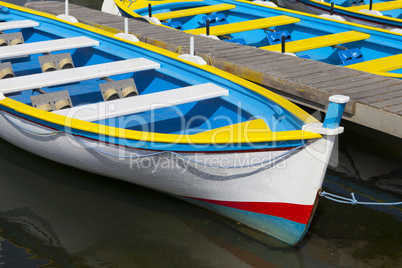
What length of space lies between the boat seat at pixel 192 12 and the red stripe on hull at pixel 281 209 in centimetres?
542

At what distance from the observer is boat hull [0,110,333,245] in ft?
16.4

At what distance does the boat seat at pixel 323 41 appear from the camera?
27.2ft

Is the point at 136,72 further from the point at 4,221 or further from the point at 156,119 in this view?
the point at 4,221

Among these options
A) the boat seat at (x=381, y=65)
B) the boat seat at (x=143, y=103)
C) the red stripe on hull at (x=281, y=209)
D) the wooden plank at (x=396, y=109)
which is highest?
the boat seat at (x=381, y=65)

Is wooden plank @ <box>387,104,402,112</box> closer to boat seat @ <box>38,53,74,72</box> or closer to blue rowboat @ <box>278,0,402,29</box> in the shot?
blue rowboat @ <box>278,0,402,29</box>

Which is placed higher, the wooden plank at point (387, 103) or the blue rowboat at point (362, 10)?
the blue rowboat at point (362, 10)

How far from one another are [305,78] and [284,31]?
2953 millimetres

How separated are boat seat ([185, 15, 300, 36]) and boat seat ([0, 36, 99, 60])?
1934 millimetres

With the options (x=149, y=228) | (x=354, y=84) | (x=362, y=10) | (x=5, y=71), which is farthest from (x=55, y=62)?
(x=362, y=10)

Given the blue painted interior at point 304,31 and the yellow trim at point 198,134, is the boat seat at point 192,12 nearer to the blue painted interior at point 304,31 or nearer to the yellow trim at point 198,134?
the blue painted interior at point 304,31

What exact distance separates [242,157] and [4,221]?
2.60 meters

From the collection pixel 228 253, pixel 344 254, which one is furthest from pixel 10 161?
pixel 344 254

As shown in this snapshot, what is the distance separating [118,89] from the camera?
271 inches

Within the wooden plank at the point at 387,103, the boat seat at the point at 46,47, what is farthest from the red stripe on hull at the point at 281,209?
the boat seat at the point at 46,47
